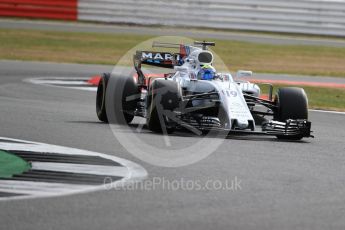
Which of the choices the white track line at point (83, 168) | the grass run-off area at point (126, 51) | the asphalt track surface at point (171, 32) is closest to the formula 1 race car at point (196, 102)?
the white track line at point (83, 168)

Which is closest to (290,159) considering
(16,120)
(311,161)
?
(311,161)

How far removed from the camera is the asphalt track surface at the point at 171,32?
30062mm

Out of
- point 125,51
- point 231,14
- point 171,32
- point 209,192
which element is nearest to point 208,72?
point 209,192

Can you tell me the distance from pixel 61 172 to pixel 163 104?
3.20m

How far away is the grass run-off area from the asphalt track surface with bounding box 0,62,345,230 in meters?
10.7

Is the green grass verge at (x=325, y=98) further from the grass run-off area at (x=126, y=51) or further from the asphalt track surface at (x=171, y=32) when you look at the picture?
the asphalt track surface at (x=171, y=32)

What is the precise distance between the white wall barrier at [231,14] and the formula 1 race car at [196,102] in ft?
56.9

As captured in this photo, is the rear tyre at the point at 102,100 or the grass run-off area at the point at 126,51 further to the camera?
the grass run-off area at the point at 126,51

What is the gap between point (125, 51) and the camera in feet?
88.1

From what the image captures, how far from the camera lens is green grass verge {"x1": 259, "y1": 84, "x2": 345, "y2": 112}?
56.5 ft

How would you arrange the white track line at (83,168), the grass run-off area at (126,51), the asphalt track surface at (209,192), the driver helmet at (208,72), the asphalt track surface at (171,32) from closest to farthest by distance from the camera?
the asphalt track surface at (209,192)
the white track line at (83,168)
the driver helmet at (208,72)
the grass run-off area at (126,51)
the asphalt track surface at (171,32)

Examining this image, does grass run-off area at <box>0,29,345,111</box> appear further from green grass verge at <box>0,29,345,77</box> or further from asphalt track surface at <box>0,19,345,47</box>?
asphalt track surface at <box>0,19,345,47</box>

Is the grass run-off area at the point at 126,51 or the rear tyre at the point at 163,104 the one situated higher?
the rear tyre at the point at 163,104

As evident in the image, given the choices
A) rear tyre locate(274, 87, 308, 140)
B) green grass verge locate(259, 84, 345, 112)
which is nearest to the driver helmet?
rear tyre locate(274, 87, 308, 140)
